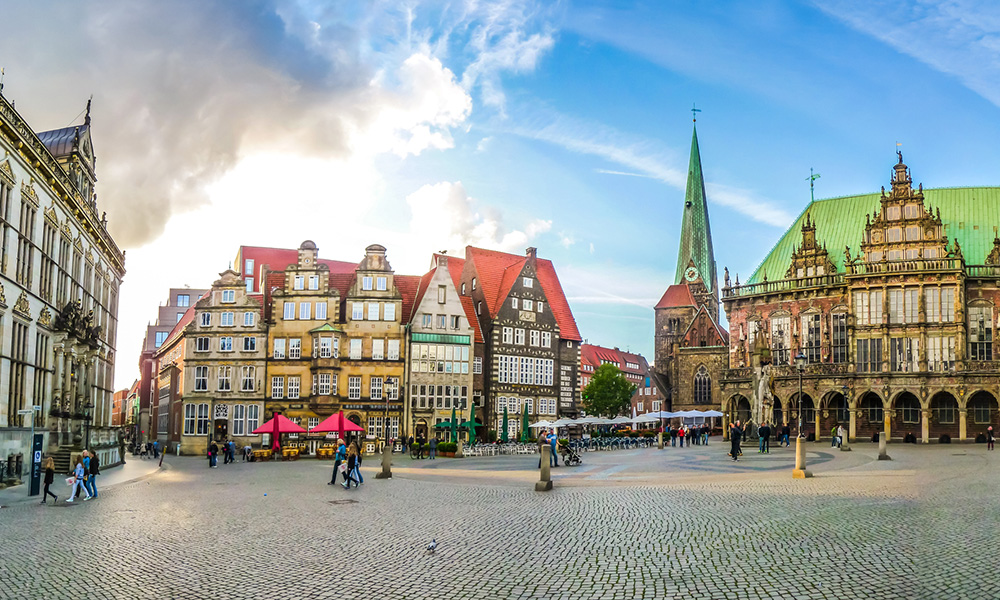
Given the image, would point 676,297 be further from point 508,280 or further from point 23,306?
point 23,306

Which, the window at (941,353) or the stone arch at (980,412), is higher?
the window at (941,353)

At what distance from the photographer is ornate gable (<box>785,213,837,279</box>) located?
235 feet

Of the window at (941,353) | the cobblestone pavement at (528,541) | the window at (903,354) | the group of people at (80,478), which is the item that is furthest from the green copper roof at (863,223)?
the group of people at (80,478)

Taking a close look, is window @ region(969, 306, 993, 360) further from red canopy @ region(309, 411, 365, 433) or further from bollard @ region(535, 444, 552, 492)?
bollard @ region(535, 444, 552, 492)

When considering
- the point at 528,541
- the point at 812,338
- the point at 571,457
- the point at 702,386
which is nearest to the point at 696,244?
the point at 702,386

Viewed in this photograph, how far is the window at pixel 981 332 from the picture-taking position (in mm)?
62844

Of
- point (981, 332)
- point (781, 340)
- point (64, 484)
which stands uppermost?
point (981, 332)

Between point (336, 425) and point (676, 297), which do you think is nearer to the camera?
point (336, 425)

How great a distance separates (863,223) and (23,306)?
63.3 m

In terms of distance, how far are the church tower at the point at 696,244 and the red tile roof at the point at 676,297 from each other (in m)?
1.66

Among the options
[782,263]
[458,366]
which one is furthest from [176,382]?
[782,263]

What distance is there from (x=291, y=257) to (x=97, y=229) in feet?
108

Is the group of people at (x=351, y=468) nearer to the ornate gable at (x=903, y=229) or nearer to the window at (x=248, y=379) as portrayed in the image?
the window at (x=248, y=379)

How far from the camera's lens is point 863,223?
73.9m
